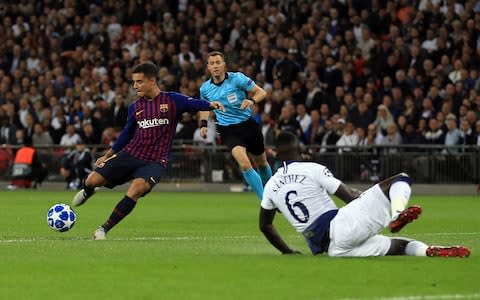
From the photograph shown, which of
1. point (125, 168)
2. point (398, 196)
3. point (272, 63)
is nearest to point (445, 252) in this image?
point (398, 196)

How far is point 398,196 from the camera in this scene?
35.3ft

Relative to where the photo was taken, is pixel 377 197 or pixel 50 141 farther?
pixel 50 141

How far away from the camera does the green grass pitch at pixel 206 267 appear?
916 cm

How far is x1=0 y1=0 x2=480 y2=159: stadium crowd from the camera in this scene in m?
29.7

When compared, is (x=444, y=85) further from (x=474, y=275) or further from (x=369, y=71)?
(x=474, y=275)

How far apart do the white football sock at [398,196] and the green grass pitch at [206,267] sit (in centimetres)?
53

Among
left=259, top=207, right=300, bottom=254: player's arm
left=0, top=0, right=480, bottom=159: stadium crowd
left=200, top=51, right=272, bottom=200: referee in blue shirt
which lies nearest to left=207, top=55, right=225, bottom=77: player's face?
left=200, top=51, right=272, bottom=200: referee in blue shirt

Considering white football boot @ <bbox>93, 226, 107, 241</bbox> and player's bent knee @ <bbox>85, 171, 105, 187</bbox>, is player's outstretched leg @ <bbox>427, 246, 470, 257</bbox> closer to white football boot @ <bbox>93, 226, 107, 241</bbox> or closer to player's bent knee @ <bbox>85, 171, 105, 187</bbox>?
white football boot @ <bbox>93, 226, 107, 241</bbox>

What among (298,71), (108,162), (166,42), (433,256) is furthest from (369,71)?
(433,256)

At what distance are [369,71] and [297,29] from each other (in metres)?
3.26

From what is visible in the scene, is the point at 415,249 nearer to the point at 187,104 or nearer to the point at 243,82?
the point at 187,104

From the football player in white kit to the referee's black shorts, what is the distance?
6730 millimetres

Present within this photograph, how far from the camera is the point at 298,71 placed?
32.0 meters

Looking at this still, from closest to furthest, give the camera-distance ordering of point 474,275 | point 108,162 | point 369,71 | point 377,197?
point 474,275
point 377,197
point 108,162
point 369,71
